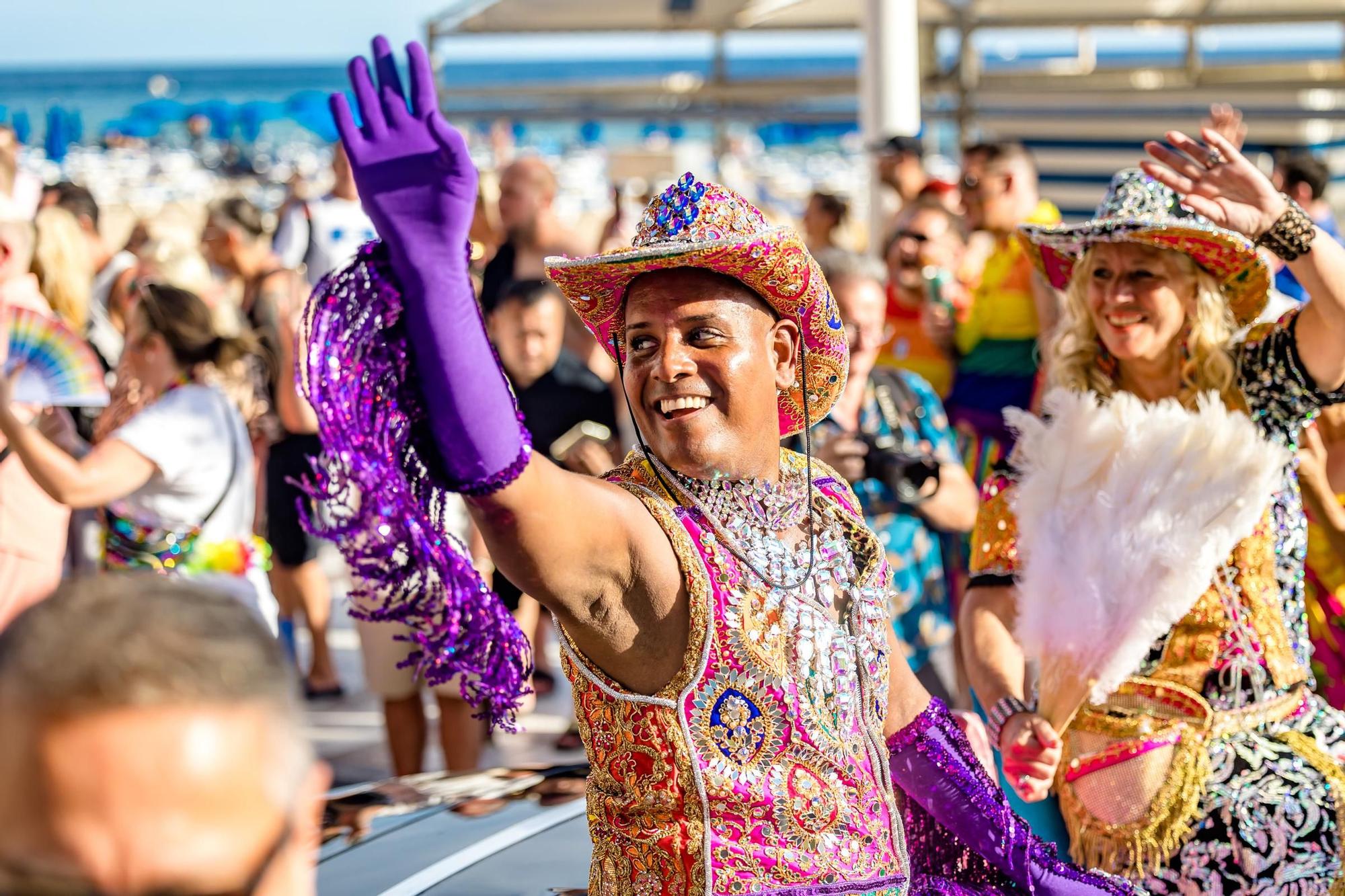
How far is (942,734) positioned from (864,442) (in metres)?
1.75

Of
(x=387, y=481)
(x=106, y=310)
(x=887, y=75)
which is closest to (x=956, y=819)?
(x=387, y=481)

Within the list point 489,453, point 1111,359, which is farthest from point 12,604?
point 489,453

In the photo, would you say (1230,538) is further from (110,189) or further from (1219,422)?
(110,189)

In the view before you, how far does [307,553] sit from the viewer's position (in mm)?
6699

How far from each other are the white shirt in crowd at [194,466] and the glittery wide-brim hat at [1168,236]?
2399mm

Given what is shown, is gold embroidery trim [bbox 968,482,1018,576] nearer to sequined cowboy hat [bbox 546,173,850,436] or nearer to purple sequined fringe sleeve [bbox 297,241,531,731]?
sequined cowboy hat [bbox 546,173,850,436]

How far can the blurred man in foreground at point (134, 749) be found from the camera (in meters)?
0.98

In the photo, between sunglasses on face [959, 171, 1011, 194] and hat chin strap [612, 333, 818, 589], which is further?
sunglasses on face [959, 171, 1011, 194]

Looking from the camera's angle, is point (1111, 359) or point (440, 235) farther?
point (1111, 359)

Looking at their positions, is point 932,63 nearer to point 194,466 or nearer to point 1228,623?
point 194,466

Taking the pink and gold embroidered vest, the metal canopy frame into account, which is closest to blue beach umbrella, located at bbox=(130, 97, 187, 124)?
the metal canopy frame

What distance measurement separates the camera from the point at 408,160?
155 cm

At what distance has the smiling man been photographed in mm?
1624

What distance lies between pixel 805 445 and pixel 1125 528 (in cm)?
85
